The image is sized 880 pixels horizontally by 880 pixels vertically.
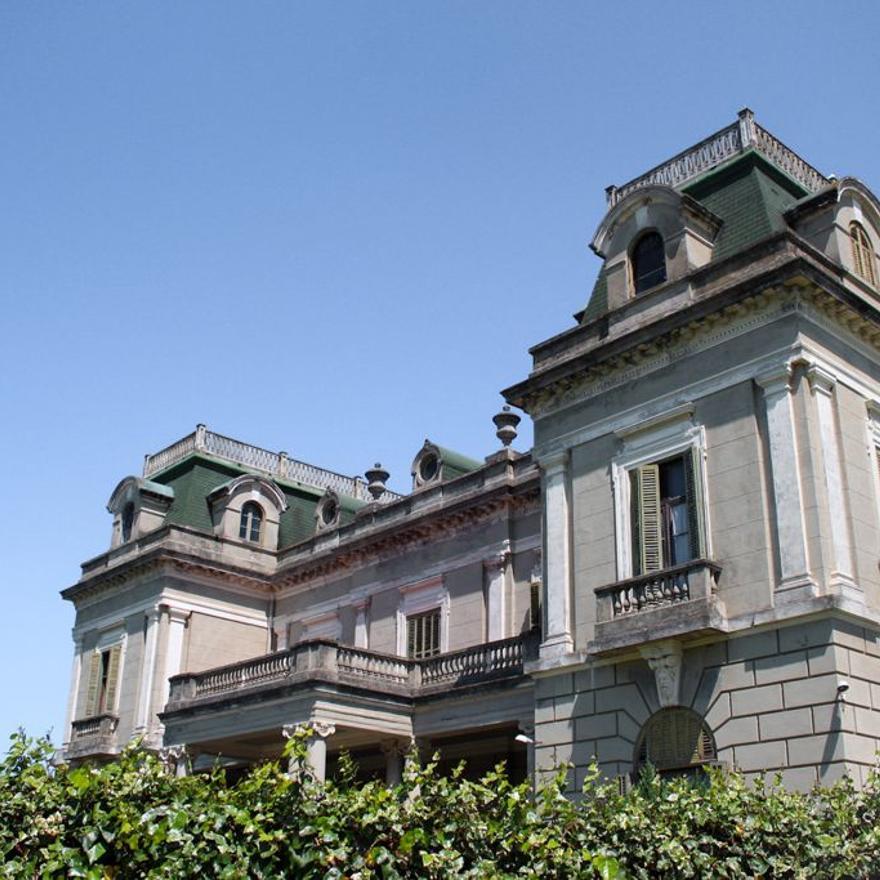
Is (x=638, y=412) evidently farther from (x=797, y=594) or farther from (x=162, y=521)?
(x=162, y=521)

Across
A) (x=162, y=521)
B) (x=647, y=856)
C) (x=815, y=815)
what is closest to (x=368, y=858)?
(x=647, y=856)

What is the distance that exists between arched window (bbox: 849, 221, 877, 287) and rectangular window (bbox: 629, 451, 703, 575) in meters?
4.59

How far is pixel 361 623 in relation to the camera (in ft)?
93.8

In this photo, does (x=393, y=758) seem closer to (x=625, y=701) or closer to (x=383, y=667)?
(x=383, y=667)

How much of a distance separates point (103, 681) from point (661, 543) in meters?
19.4

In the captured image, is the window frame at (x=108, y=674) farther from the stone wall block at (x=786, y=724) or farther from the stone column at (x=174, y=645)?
the stone wall block at (x=786, y=724)

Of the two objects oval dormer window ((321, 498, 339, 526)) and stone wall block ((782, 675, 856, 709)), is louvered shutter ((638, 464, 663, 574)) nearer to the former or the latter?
stone wall block ((782, 675, 856, 709))

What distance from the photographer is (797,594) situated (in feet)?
51.7

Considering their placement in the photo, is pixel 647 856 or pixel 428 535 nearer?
pixel 647 856

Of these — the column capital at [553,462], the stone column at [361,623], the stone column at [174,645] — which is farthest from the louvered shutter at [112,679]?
the column capital at [553,462]

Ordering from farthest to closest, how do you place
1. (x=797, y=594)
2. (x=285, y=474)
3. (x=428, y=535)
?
1. (x=285, y=474)
2. (x=428, y=535)
3. (x=797, y=594)

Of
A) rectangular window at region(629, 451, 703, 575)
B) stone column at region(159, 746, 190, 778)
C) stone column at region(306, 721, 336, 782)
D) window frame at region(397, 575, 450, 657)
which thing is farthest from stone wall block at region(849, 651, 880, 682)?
stone column at region(159, 746, 190, 778)

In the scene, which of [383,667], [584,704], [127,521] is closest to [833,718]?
[584,704]

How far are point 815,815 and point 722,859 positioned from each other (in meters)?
1.81
